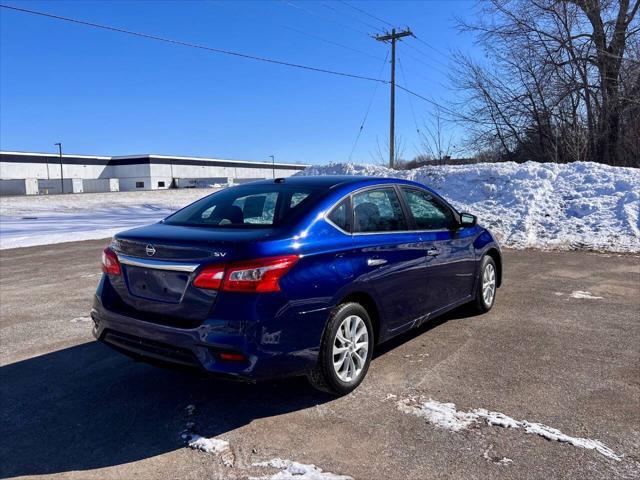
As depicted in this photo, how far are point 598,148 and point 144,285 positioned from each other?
20.0m

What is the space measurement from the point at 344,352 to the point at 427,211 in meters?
1.92

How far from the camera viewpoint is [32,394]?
3924 mm

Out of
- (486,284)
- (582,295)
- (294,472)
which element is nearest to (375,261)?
(294,472)

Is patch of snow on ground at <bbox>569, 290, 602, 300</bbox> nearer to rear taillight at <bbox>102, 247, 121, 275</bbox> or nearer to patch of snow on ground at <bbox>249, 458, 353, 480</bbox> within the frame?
patch of snow on ground at <bbox>249, 458, 353, 480</bbox>

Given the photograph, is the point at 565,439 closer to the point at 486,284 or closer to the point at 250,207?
the point at 250,207

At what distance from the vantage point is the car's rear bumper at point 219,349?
3104mm

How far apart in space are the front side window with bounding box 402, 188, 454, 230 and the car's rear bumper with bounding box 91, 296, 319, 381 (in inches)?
74.7

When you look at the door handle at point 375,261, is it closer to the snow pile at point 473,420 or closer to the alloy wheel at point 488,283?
the snow pile at point 473,420

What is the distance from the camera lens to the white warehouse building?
241 ft

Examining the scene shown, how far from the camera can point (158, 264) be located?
11.0 ft

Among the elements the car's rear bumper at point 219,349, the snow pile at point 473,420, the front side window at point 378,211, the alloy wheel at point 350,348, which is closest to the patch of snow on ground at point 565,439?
the snow pile at point 473,420

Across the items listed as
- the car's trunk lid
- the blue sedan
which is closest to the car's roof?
the blue sedan

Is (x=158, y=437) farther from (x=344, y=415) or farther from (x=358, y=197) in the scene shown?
(x=358, y=197)

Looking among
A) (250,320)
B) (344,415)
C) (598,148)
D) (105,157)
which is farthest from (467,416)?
(105,157)
